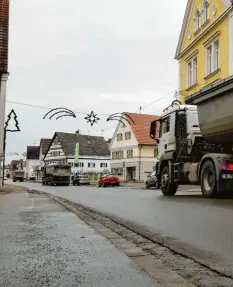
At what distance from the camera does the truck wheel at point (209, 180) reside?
1418 cm

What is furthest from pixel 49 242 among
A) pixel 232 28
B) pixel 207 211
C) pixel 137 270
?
pixel 232 28

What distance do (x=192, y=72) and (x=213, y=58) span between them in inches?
158

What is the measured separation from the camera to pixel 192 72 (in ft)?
109

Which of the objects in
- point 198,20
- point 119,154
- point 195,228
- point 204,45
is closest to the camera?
point 195,228

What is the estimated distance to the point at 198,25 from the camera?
32.3 metres

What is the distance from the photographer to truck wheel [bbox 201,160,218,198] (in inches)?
558

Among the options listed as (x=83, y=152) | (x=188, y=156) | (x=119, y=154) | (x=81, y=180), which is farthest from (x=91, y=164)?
(x=188, y=156)

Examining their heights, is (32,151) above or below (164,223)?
above

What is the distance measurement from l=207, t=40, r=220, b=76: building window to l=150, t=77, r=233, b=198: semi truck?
11.6 meters

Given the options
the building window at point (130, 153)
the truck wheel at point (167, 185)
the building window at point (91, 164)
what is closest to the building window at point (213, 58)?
the truck wheel at point (167, 185)

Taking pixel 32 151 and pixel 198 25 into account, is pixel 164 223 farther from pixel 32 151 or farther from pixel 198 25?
pixel 32 151

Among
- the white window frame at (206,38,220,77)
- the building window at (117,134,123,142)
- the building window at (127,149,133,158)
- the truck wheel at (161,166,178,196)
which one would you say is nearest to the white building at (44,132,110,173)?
the building window at (117,134,123,142)

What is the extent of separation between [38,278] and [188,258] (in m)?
2.00

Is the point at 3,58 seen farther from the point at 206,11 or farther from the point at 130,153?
the point at 130,153
